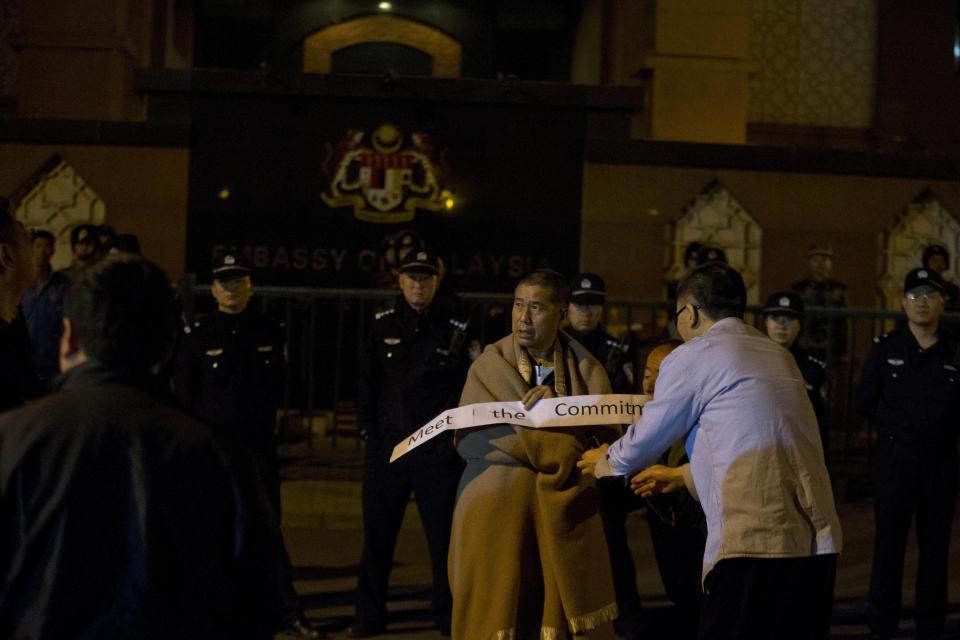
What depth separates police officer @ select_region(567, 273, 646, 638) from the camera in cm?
620

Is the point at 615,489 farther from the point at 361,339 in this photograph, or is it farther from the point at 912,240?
the point at 912,240

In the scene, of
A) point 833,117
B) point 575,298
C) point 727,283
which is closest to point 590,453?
point 727,283

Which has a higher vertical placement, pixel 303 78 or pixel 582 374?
pixel 303 78

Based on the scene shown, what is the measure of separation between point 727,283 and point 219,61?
17612 millimetres

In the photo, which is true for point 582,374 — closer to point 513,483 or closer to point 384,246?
point 513,483

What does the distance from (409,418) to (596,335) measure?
146 centimetres

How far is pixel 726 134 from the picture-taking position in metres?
15.6

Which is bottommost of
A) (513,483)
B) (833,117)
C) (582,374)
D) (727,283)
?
(513,483)

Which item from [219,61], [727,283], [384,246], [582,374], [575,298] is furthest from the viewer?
[219,61]

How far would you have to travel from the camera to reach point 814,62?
18375 millimetres

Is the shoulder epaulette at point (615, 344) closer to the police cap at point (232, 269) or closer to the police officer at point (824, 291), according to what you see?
the police cap at point (232, 269)

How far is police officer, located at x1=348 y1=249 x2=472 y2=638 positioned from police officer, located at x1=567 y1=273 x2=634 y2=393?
931 millimetres

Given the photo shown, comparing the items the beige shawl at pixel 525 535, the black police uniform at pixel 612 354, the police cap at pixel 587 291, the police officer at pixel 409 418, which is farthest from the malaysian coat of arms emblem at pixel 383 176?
the beige shawl at pixel 525 535

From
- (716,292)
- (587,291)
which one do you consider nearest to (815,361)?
(587,291)
